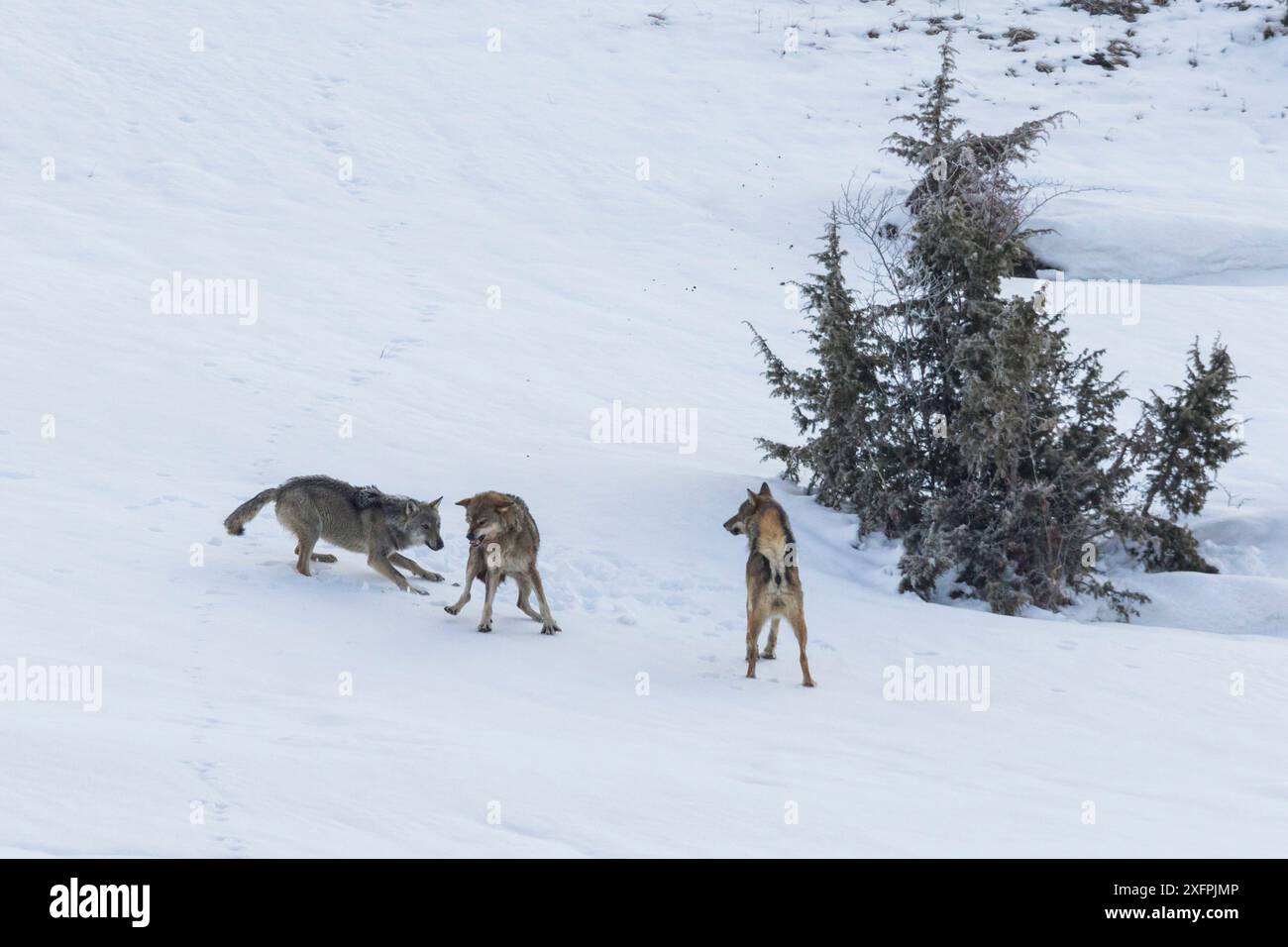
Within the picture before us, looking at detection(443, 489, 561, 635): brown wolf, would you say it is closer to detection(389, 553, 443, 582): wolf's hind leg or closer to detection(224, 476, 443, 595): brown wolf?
detection(224, 476, 443, 595): brown wolf

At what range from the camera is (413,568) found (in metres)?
11.6

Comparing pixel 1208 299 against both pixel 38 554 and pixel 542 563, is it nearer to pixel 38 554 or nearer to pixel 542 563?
pixel 542 563

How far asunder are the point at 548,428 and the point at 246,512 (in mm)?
5425

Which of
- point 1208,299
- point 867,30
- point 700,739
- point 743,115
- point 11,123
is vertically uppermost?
point 867,30

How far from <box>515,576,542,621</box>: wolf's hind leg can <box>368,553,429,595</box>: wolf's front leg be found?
3.29 feet

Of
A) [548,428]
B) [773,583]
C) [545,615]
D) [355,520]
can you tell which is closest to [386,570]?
[355,520]

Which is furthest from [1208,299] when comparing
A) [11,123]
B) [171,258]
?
[11,123]

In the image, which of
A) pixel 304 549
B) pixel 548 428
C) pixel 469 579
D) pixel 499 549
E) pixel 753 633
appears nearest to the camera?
pixel 753 633

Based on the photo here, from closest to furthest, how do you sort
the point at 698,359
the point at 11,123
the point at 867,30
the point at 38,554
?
the point at 38,554 < the point at 698,359 < the point at 11,123 < the point at 867,30

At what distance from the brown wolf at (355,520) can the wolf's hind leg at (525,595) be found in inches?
37.6

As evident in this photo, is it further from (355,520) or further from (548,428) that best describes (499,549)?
(548,428)

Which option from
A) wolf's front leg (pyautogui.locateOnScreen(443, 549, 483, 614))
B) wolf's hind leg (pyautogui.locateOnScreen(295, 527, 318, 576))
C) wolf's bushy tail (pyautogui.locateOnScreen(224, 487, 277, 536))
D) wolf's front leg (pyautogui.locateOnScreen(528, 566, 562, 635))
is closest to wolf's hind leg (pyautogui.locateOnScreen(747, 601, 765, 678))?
wolf's front leg (pyautogui.locateOnScreen(528, 566, 562, 635))

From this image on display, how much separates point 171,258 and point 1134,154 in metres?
22.0

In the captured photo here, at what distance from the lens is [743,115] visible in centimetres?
3178
